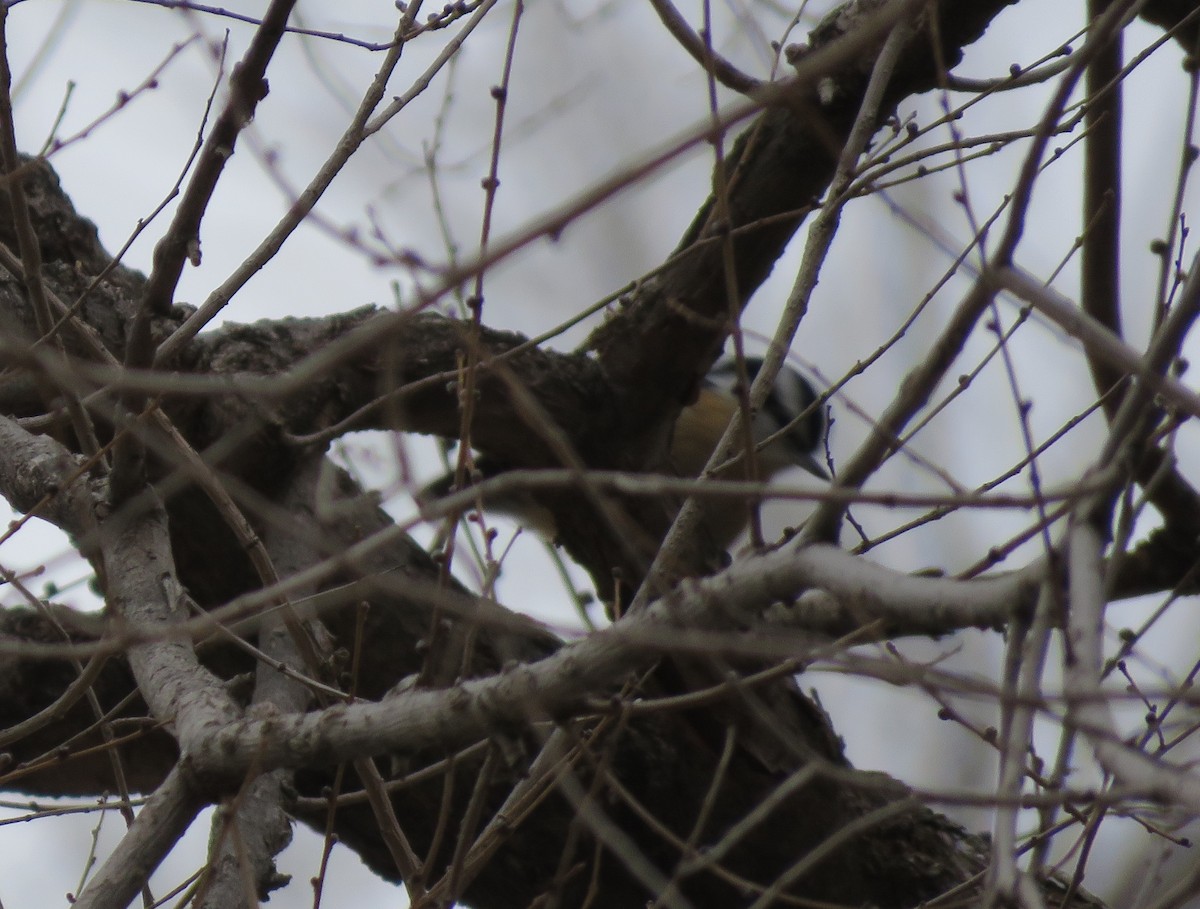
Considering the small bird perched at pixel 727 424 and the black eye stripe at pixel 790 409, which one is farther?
the black eye stripe at pixel 790 409

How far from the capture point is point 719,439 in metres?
4.41

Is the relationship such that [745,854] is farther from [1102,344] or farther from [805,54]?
[1102,344]

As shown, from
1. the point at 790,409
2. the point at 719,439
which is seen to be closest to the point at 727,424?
the point at 719,439

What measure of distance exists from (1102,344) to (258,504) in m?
1.52

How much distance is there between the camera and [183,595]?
90.7 inches

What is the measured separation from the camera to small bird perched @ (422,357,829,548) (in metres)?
3.33

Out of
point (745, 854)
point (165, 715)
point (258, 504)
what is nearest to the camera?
point (165, 715)

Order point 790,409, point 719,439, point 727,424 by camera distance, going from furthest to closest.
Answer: point 790,409 → point 727,424 → point 719,439

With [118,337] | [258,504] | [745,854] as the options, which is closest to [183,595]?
[258,504]

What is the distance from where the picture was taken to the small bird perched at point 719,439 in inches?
131

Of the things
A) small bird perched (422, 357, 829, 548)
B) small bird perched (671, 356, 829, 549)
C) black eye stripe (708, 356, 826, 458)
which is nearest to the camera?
small bird perched (422, 357, 829, 548)

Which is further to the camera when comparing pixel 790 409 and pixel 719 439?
pixel 790 409

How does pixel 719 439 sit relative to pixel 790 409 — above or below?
below

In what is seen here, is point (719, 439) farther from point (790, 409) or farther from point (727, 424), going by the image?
point (790, 409)
